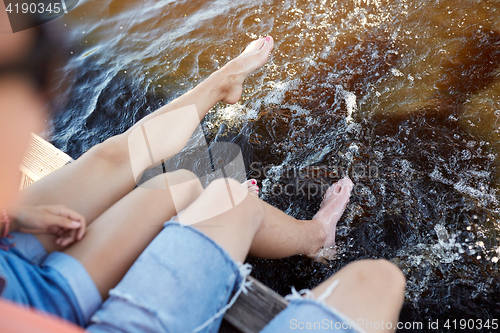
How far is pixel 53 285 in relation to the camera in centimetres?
84

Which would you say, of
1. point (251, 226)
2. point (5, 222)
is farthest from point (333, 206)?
point (5, 222)

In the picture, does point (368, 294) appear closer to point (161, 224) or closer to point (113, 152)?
point (161, 224)

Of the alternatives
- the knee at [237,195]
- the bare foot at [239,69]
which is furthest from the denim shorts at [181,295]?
the bare foot at [239,69]

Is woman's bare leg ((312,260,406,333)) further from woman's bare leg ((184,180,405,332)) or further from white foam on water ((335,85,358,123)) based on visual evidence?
white foam on water ((335,85,358,123))

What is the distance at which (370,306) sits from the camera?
826mm

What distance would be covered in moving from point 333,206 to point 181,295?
1.08 metres

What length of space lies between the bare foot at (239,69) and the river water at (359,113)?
0.30 metres

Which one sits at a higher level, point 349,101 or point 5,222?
point 5,222

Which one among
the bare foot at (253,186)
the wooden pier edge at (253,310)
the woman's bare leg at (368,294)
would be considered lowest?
the bare foot at (253,186)

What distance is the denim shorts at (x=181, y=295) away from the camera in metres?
0.77

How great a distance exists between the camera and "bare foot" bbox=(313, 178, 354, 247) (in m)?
1.62

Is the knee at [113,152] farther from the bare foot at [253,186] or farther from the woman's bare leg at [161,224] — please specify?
the bare foot at [253,186]

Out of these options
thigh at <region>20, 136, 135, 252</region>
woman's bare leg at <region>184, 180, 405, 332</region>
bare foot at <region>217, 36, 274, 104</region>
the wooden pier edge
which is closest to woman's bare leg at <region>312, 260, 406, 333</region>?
woman's bare leg at <region>184, 180, 405, 332</region>

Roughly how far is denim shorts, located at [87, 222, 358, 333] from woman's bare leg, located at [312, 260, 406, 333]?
5cm
